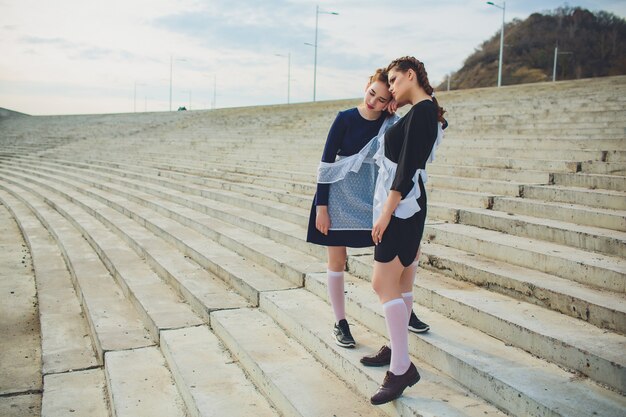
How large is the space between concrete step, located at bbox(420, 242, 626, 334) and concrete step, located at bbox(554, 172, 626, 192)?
1.52m

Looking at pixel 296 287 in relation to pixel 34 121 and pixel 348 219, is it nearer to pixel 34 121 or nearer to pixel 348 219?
pixel 348 219

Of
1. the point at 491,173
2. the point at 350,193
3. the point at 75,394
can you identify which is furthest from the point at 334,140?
the point at 491,173

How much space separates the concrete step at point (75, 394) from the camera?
3.19 metres

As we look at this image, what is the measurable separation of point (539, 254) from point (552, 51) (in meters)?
73.1

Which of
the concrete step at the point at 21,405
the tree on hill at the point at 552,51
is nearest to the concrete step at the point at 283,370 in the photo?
the concrete step at the point at 21,405

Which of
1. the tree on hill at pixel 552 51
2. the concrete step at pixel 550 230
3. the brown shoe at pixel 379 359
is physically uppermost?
the tree on hill at pixel 552 51

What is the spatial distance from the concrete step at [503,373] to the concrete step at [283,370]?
0.48 m

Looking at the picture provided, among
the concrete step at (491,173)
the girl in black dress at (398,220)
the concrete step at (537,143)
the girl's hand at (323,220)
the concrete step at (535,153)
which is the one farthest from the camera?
the concrete step at (537,143)

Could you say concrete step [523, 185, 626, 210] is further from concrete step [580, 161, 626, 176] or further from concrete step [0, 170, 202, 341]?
concrete step [0, 170, 202, 341]

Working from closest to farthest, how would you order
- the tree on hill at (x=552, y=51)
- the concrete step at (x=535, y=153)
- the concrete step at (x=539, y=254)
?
the concrete step at (x=539, y=254)
the concrete step at (x=535, y=153)
the tree on hill at (x=552, y=51)

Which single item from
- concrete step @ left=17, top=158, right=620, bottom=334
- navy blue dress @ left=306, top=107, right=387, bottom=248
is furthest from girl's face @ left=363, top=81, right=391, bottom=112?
concrete step @ left=17, top=158, right=620, bottom=334

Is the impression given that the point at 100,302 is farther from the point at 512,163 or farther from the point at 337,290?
the point at 512,163

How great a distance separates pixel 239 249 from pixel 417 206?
11.3 feet

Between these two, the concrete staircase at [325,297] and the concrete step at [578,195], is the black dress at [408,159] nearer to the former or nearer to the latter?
the concrete staircase at [325,297]
